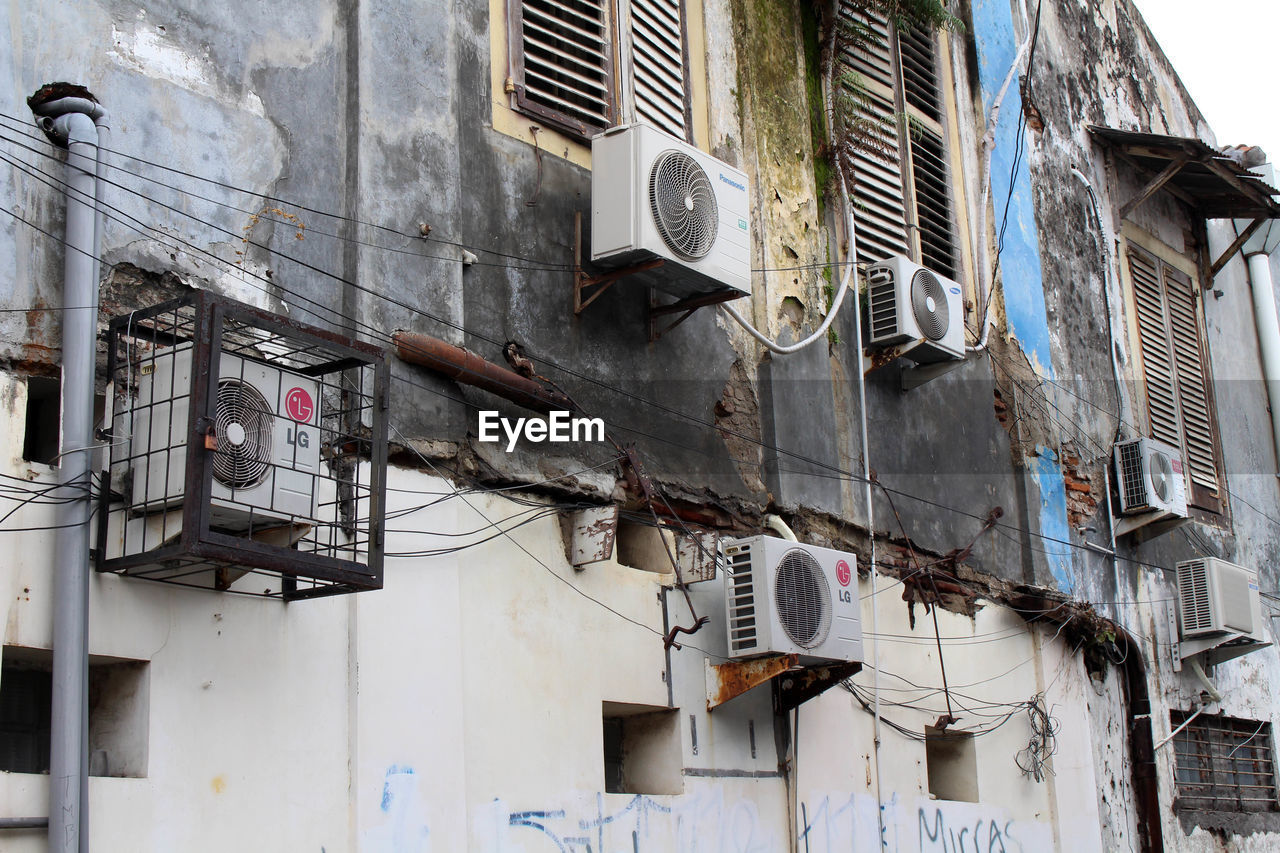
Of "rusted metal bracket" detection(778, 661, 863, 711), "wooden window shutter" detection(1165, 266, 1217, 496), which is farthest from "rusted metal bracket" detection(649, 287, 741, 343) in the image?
"wooden window shutter" detection(1165, 266, 1217, 496)

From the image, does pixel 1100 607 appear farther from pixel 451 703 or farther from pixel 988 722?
pixel 451 703

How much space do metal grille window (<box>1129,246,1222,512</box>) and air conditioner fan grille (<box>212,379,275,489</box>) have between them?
9.45 meters

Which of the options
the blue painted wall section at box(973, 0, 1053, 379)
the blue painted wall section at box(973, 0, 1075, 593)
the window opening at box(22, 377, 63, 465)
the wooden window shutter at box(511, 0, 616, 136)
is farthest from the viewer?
the blue painted wall section at box(973, 0, 1053, 379)

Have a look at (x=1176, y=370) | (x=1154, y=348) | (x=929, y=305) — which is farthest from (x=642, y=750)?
(x=1176, y=370)

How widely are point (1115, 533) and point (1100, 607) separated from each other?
767 millimetres

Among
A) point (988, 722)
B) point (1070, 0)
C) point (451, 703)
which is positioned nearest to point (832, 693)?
point (988, 722)

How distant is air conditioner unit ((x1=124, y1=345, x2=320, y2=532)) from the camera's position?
16.6 ft

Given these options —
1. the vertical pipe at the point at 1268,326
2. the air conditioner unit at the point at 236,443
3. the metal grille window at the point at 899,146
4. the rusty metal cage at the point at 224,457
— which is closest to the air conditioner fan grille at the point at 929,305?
the metal grille window at the point at 899,146

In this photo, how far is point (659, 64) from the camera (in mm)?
8391

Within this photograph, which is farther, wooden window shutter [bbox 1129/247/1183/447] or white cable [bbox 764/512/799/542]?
wooden window shutter [bbox 1129/247/1183/447]

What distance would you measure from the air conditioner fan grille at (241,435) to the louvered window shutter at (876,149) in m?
5.53

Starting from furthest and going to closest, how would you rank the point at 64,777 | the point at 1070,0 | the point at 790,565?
the point at 1070,0 → the point at 790,565 → the point at 64,777

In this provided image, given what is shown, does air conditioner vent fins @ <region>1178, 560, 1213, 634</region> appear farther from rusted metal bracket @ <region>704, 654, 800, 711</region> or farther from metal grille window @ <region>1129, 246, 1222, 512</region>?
rusted metal bracket @ <region>704, 654, 800, 711</region>

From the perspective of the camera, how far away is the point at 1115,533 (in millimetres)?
11500
